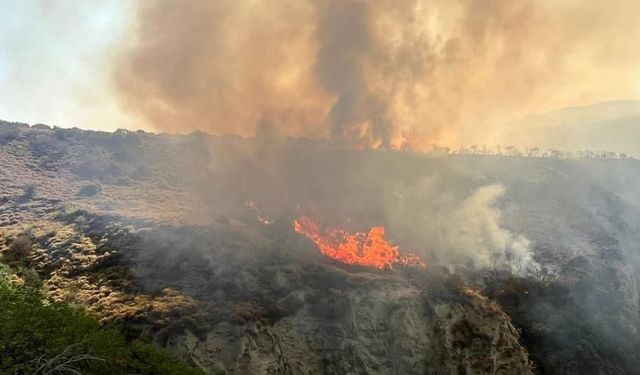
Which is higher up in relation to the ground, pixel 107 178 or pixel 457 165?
pixel 457 165

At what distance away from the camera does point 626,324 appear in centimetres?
3872

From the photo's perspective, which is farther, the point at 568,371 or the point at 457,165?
the point at 457,165

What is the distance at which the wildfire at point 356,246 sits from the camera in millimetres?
44469

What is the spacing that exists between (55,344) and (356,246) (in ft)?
103

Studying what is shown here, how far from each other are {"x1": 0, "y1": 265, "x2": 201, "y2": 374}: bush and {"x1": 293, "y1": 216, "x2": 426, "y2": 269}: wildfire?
23780 mm

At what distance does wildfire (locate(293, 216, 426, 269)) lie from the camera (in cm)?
4447

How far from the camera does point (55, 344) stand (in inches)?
724

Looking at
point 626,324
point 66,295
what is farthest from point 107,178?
point 626,324

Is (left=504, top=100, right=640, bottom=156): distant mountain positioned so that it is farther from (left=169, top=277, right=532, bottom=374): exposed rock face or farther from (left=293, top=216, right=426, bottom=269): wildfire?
(left=169, top=277, right=532, bottom=374): exposed rock face

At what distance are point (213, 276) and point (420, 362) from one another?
14.8m

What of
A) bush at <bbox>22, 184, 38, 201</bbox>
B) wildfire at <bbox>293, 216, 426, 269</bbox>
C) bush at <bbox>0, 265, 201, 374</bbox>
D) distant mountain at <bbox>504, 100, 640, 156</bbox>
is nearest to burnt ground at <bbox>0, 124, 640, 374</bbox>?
bush at <bbox>22, 184, 38, 201</bbox>

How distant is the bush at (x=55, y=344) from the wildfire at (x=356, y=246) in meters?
23.8

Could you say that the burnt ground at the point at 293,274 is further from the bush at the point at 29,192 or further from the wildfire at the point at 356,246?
the wildfire at the point at 356,246

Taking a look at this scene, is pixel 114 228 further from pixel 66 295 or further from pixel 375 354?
pixel 375 354
